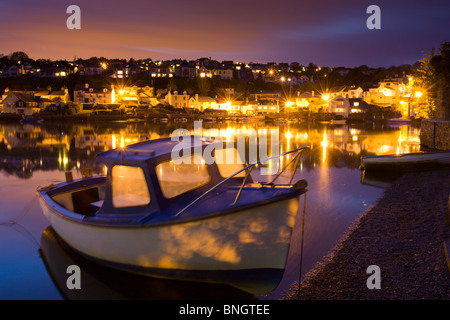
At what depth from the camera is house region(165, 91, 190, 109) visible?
117m

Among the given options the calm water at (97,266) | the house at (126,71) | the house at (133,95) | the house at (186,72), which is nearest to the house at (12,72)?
the house at (126,71)

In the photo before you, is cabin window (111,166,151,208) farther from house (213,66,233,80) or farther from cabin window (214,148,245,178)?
house (213,66,233,80)

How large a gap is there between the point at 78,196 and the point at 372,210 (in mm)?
10786

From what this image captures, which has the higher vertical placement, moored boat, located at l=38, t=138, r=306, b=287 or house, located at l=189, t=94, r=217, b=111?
house, located at l=189, t=94, r=217, b=111

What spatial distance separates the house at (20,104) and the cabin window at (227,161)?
10928 centimetres

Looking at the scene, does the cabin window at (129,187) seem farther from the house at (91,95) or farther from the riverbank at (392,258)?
the house at (91,95)

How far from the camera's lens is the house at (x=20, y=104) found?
10175cm

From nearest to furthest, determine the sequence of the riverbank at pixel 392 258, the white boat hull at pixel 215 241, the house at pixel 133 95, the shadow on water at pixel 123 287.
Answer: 1. the riverbank at pixel 392 258
2. the white boat hull at pixel 215 241
3. the shadow on water at pixel 123 287
4. the house at pixel 133 95

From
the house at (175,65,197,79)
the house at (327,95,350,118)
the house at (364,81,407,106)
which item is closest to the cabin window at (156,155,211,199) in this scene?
the house at (327,95,350,118)

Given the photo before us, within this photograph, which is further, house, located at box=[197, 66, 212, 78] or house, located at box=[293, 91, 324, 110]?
house, located at box=[197, 66, 212, 78]

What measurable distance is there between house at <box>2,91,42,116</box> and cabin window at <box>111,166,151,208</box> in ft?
357
